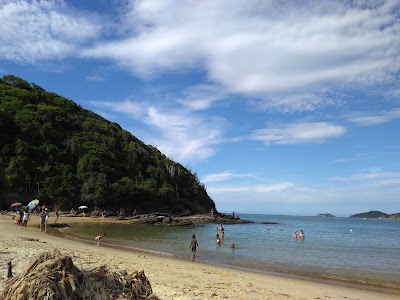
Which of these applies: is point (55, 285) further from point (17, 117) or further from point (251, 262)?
point (17, 117)

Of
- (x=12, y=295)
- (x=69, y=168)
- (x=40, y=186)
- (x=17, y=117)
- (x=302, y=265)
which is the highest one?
(x=17, y=117)

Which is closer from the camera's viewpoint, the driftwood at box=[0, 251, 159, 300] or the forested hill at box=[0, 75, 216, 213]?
the driftwood at box=[0, 251, 159, 300]

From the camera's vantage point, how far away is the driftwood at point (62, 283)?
4551mm

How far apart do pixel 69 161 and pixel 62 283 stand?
218 ft

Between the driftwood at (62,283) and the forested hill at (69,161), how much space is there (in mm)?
55735

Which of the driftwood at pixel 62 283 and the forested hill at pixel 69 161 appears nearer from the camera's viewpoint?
the driftwood at pixel 62 283

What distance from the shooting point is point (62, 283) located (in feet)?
15.6

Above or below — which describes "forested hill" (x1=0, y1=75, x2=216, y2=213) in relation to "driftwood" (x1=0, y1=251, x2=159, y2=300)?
above

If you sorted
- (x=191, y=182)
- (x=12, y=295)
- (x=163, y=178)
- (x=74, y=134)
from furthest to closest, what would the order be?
(x=191, y=182) < (x=163, y=178) < (x=74, y=134) < (x=12, y=295)

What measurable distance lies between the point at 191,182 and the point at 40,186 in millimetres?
51815

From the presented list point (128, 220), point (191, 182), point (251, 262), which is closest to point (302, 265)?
point (251, 262)

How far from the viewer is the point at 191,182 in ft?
340

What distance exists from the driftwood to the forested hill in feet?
183

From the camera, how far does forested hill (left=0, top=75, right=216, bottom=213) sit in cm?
5734
